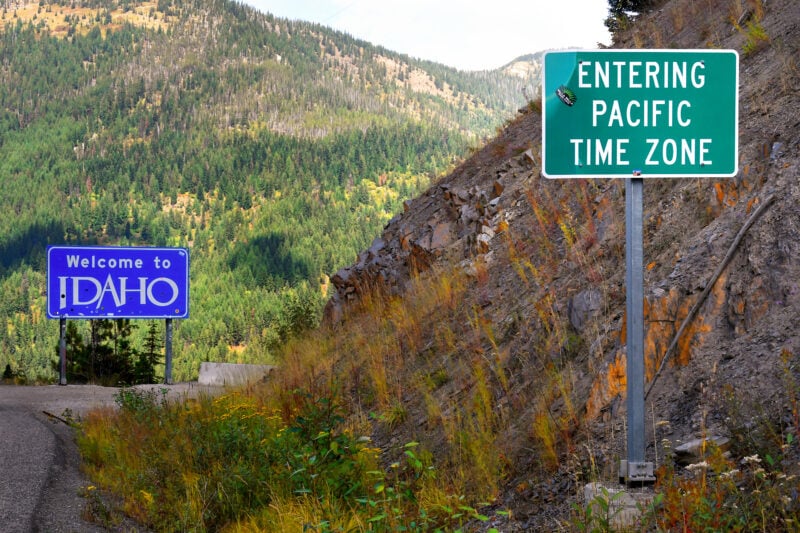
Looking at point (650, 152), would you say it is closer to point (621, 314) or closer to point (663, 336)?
point (663, 336)

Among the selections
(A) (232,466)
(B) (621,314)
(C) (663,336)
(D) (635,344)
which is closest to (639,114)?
(D) (635,344)

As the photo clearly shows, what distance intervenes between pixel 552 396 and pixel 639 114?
216cm

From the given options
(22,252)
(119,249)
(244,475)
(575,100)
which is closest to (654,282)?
(575,100)

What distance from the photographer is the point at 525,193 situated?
10.7 meters

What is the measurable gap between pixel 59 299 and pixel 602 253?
1432cm

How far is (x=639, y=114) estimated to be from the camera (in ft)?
12.7

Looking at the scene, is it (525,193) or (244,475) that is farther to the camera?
(525,193)

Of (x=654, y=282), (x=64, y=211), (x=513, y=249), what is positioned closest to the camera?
(x=654, y=282)

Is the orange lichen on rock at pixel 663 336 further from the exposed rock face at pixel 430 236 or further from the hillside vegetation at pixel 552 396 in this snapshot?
the exposed rock face at pixel 430 236

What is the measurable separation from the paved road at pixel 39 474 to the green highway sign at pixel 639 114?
3.97 m

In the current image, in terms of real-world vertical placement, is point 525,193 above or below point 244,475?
above

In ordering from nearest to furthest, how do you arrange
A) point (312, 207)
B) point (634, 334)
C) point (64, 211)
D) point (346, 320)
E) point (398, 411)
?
point (634, 334)
point (398, 411)
point (346, 320)
point (312, 207)
point (64, 211)

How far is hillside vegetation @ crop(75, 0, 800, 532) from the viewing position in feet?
13.1

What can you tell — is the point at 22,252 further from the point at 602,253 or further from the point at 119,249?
the point at 602,253
